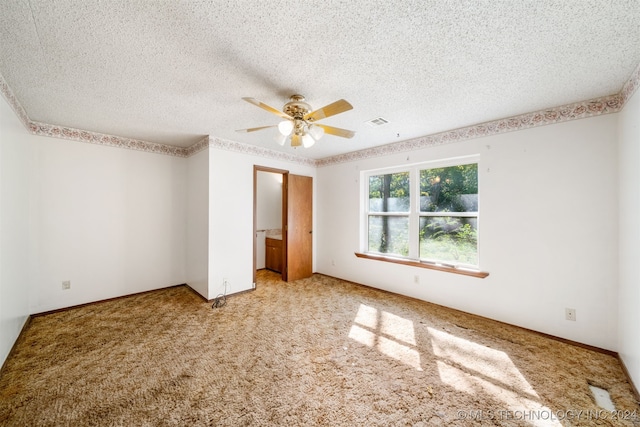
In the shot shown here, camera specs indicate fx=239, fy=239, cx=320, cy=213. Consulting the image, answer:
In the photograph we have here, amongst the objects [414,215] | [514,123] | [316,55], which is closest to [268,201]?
[414,215]

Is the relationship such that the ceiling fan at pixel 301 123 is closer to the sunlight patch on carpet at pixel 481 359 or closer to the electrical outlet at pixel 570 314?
the sunlight patch on carpet at pixel 481 359

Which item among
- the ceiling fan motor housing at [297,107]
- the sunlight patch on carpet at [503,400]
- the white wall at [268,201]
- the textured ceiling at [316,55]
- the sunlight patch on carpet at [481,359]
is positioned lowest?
the sunlight patch on carpet at [503,400]

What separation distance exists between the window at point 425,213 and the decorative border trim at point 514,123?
0.33 metres

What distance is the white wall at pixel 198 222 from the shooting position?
3561 millimetres

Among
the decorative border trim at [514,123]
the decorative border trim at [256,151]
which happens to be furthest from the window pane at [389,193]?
the decorative border trim at [256,151]

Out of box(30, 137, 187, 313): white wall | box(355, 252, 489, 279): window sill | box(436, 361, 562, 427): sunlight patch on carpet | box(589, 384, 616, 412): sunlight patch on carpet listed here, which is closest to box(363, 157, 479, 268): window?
box(355, 252, 489, 279): window sill

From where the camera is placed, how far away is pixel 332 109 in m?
1.84

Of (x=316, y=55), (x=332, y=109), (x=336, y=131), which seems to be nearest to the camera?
(x=316, y=55)

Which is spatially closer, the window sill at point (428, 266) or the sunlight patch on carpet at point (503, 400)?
the sunlight patch on carpet at point (503, 400)

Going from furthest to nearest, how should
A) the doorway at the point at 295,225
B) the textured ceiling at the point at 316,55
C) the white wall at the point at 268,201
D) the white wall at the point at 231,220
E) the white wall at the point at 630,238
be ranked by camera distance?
the white wall at the point at 268,201 < the doorway at the point at 295,225 < the white wall at the point at 231,220 < the white wall at the point at 630,238 < the textured ceiling at the point at 316,55

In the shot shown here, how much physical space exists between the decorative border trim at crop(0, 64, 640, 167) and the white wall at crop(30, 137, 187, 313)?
0.12 m

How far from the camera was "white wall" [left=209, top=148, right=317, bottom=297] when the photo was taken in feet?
11.7

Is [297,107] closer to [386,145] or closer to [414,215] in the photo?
[386,145]

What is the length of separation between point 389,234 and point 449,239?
0.96 meters
